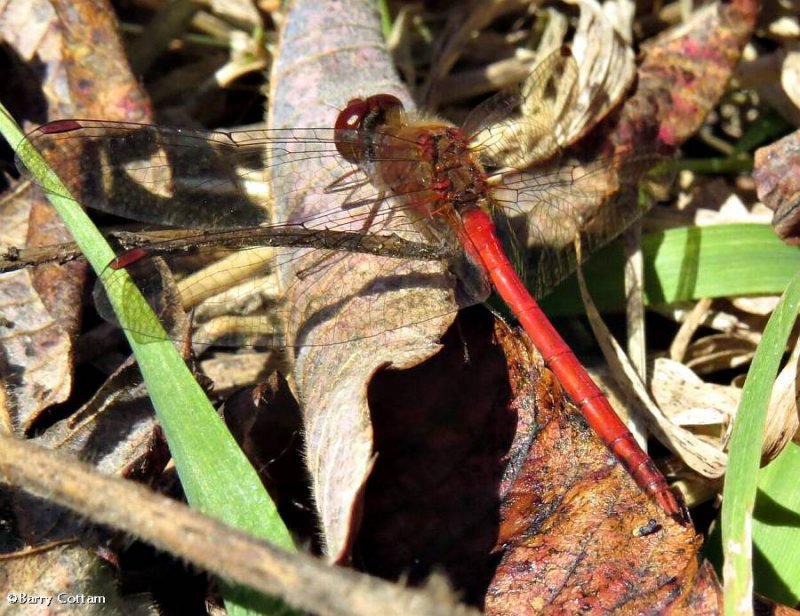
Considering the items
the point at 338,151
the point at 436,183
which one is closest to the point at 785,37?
the point at 436,183

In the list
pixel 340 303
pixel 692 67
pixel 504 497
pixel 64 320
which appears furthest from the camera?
pixel 692 67

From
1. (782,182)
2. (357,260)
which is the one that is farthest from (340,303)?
(782,182)

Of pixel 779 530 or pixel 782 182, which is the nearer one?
pixel 779 530

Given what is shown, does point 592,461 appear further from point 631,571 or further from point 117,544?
point 117,544

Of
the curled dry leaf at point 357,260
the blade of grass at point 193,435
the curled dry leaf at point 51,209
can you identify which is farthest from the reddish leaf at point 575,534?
the curled dry leaf at point 51,209

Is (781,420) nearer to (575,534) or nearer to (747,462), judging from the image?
(747,462)

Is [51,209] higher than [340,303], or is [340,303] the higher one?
[51,209]

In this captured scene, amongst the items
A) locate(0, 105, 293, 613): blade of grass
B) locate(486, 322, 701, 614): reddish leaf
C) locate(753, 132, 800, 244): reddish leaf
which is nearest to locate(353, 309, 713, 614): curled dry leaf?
locate(486, 322, 701, 614): reddish leaf
